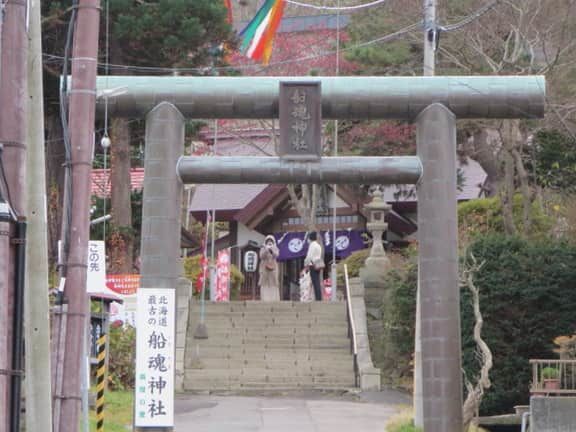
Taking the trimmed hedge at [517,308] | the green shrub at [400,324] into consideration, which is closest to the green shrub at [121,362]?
→ the green shrub at [400,324]

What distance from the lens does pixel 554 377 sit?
1909 cm

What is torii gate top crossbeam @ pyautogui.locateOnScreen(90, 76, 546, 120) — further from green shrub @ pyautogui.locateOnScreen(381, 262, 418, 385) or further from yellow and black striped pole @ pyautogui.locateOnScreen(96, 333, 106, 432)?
green shrub @ pyautogui.locateOnScreen(381, 262, 418, 385)

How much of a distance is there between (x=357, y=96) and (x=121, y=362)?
1066 cm

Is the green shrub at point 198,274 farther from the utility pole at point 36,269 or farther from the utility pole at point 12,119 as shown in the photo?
the utility pole at point 12,119

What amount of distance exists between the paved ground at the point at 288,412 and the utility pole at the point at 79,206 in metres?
11.2

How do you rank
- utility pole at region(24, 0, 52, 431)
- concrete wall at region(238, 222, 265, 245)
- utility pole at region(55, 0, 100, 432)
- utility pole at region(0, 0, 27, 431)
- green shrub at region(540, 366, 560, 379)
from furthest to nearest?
concrete wall at region(238, 222, 265, 245) → green shrub at region(540, 366, 560, 379) → utility pole at region(55, 0, 100, 432) → utility pole at region(24, 0, 52, 431) → utility pole at region(0, 0, 27, 431)

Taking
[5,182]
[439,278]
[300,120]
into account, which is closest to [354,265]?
[439,278]

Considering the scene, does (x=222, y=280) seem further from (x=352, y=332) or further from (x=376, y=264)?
(x=352, y=332)

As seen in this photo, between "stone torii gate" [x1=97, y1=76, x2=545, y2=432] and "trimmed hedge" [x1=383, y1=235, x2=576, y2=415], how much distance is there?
22.4ft

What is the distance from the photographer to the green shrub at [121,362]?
84.0 ft

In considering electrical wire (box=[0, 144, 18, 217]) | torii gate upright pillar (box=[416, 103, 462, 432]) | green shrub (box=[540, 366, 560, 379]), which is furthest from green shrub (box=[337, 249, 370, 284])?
electrical wire (box=[0, 144, 18, 217])

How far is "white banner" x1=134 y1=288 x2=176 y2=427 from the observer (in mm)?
16344

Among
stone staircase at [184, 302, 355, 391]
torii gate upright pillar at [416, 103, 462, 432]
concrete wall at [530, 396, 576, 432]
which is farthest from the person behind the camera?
stone staircase at [184, 302, 355, 391]

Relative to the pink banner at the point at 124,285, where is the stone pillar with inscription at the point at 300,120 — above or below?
above
